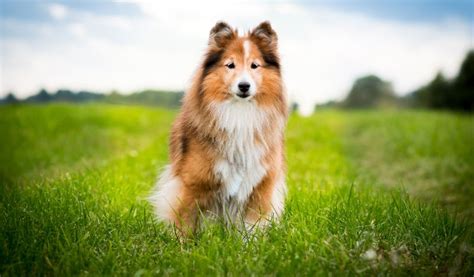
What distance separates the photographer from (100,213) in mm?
5094

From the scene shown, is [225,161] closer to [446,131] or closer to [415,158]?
[415,158]

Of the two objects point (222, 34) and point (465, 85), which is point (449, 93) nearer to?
point (465, 85)

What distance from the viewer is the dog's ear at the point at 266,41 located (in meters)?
4.97

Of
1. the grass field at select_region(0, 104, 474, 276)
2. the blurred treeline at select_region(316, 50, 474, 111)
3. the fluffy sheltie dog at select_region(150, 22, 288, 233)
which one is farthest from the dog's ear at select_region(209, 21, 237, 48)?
the blurred treeline at select_region(316, 50, 474, 111)

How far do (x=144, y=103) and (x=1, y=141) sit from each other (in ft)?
42.0

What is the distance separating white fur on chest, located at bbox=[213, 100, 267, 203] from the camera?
15.6 feet

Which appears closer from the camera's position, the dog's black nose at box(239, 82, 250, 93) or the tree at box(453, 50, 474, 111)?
the dog's black nose at box(239, 82, 250, 93)

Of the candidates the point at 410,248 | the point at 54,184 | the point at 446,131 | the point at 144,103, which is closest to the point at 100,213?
the point at 54,184

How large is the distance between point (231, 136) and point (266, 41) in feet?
3.16

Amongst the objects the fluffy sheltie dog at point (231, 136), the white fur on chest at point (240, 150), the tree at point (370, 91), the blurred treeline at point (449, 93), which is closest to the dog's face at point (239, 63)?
the fluffy sheltie dog at point (231, 136)

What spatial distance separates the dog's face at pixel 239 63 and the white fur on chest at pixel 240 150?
0.12m

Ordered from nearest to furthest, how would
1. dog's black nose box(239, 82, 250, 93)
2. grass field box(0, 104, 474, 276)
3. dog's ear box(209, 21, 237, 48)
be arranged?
grass field box(0, 104, 474, 276), dog's black nose box(239, 82, 250, 93), dog's ear box(209, 21, 237, 48)

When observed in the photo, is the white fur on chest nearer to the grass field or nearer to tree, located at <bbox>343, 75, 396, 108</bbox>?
the grass field

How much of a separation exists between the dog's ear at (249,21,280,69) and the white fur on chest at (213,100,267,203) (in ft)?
1.51
